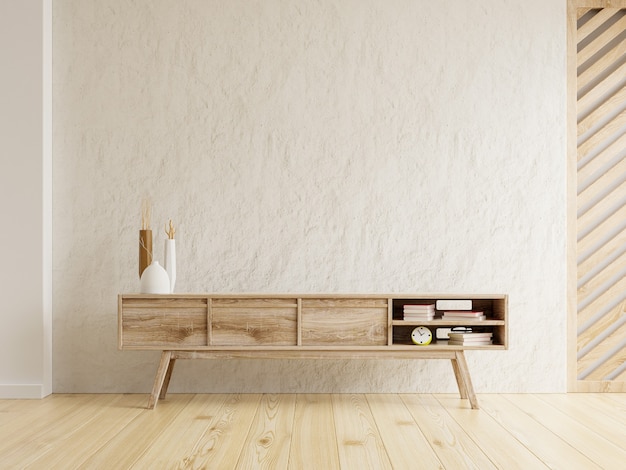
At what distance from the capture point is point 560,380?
13.5 feet

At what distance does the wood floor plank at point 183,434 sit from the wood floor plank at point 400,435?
2.68 ft

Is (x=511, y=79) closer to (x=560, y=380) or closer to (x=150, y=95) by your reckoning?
(x=560, y=380)

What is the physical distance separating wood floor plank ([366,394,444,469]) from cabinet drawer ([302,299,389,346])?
0.37 meters

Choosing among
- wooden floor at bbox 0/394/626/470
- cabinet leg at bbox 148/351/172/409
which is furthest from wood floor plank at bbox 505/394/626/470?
cabinet leg at bbox 148/351/172/409

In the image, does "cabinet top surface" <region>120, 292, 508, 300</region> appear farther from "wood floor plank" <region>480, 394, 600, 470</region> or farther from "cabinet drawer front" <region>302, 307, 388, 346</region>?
"wood floor plank" <region>480, 394, 600, 470</region>

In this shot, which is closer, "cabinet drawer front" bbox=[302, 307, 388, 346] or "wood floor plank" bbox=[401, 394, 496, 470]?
"wood floor plank" bbox=[401, 394, 496, 470]

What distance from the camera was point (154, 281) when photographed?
3.66m

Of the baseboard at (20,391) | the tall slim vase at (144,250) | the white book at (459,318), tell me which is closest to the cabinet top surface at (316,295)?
A: the white book at (459,318)

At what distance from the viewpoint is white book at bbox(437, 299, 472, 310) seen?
367 cm

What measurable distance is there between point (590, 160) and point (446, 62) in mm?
1089

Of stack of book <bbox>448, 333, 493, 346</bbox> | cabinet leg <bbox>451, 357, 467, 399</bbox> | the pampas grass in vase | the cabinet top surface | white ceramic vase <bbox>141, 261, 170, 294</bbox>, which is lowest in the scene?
cabinet leg <bbox>451, 357, 467, 399</bbox>

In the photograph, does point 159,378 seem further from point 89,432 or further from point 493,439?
point 493,439

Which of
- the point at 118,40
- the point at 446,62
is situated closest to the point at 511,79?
the point at 446,62

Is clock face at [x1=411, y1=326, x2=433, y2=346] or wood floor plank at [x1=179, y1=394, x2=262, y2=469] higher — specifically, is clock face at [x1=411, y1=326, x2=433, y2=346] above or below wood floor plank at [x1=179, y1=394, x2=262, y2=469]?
above
